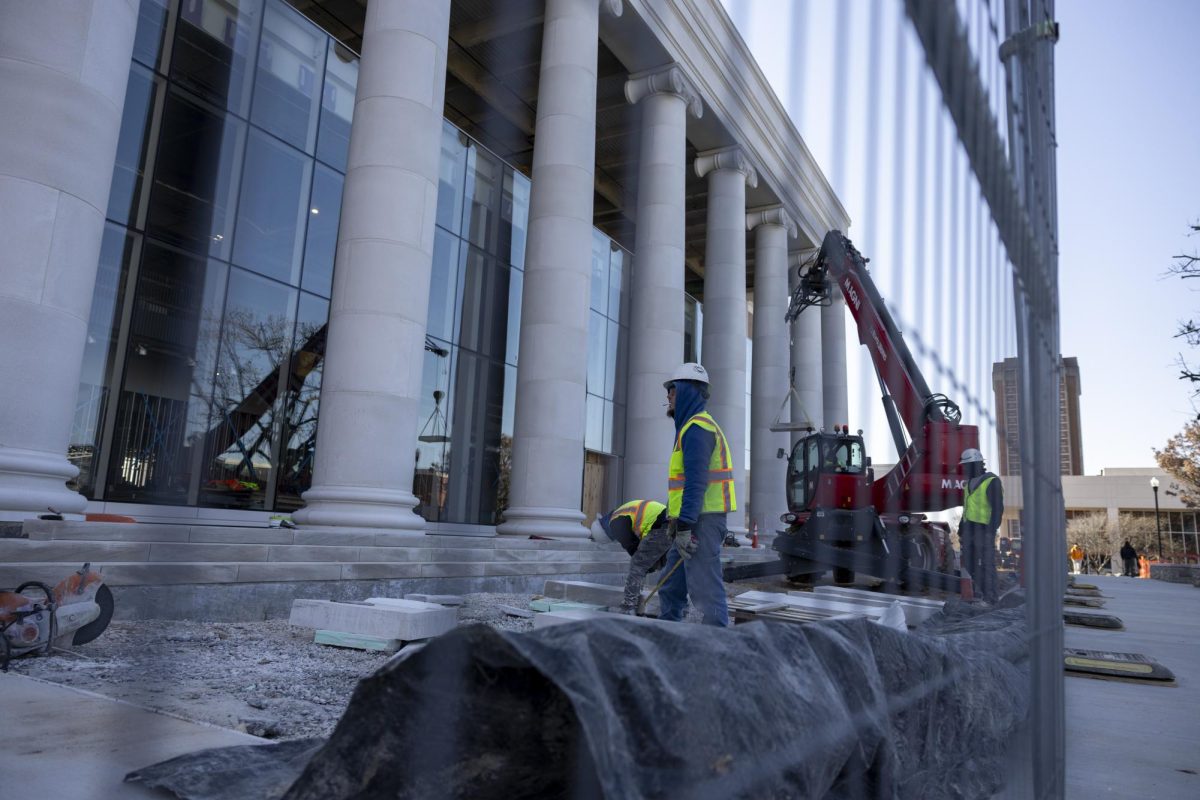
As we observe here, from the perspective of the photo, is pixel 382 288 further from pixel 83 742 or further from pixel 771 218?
pixel 771 218

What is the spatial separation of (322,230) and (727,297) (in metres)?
10.1

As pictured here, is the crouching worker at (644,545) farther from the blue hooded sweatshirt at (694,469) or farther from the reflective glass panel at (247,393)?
the reflective glass panel at (247,393)

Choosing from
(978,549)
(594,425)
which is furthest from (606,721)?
(594,425)

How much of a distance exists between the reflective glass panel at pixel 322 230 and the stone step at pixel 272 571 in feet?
26.0

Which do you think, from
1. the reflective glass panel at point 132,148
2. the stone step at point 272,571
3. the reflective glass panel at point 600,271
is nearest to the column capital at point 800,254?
the reflective glass panel at point 600,271

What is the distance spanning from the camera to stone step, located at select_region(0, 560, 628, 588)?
5445 millimetres

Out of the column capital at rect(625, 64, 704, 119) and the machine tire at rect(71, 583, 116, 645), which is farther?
the column capital at rect(625, 64, 704, 119)

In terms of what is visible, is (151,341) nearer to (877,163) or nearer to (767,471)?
(877,163)

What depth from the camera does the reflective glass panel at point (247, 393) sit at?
13.8 metres

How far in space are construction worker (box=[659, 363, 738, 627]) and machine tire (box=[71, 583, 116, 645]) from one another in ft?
12.9

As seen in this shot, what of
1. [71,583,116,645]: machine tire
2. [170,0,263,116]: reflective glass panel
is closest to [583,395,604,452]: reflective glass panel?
[170,0,263,116]: reflective glass panel

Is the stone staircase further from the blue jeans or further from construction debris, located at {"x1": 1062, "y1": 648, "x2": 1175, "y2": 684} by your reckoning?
construction debris, located at {"x1": 1062, "y1": 648, "x2": 1175, "y2": 684}

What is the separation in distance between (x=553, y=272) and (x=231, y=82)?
7.07 m

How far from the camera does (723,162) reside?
68.5ft
